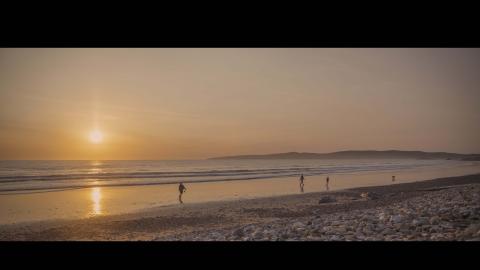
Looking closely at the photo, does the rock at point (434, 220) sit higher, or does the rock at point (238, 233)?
the rock at point (434, 220)

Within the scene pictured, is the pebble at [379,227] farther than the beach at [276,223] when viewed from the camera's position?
No

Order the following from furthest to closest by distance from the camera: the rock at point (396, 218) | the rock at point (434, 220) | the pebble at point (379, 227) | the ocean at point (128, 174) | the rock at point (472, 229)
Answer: the ocean at point (128, 174)
the rock at point (396, 218)
the rock at point (434, 220)
the pebble at point (379, 227)
the rock at point (472, 229)

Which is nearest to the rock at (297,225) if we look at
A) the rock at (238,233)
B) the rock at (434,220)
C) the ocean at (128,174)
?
the rock at (238,233)

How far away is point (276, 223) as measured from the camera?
985cm

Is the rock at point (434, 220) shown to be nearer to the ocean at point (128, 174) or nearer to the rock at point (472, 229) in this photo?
the rock at point (472, 229)

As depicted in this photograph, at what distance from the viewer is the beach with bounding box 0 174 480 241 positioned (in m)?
7.99

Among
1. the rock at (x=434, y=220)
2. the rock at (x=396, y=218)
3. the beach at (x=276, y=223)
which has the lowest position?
the beach at (x=276, y=223)

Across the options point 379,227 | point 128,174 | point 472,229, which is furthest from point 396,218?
point 128,174

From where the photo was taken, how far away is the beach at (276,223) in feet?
26.2
